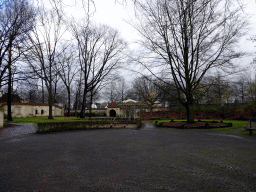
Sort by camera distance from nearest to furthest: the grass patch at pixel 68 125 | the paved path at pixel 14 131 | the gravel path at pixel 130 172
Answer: the gravel path at pixel 130 172
the paved path at pixel 14 131
the grass patch at pixel 68 125

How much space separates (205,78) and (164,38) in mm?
5710

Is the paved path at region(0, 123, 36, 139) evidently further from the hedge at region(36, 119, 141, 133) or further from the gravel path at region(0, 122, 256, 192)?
the gravel path at region(0, 122, 256, 192)

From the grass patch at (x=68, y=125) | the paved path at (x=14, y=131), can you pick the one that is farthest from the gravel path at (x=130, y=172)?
Answer: the grass patch at (x=68, y=125)

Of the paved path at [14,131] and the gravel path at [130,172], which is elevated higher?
the gravel path at [130,172]

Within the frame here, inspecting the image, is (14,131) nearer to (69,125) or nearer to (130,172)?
(69,125)

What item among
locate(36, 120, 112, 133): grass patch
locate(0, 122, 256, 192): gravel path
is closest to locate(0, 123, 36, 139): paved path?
locate(36, 120, 112, 133): grass patch

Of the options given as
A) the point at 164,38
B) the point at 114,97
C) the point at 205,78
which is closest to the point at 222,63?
the point at 205,78

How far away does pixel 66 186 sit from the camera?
3.55 metres

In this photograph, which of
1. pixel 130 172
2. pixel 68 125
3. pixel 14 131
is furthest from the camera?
pixel 68 125

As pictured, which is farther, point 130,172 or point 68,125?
point 68,125

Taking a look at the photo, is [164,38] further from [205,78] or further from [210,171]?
[210,171]

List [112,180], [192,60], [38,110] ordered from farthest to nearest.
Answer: [38,110]
[192,60]
[112,180]

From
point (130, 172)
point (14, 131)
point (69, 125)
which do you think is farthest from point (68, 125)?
point (130, 172)

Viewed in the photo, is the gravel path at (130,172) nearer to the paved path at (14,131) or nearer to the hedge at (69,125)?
the paved path at (14,131)
